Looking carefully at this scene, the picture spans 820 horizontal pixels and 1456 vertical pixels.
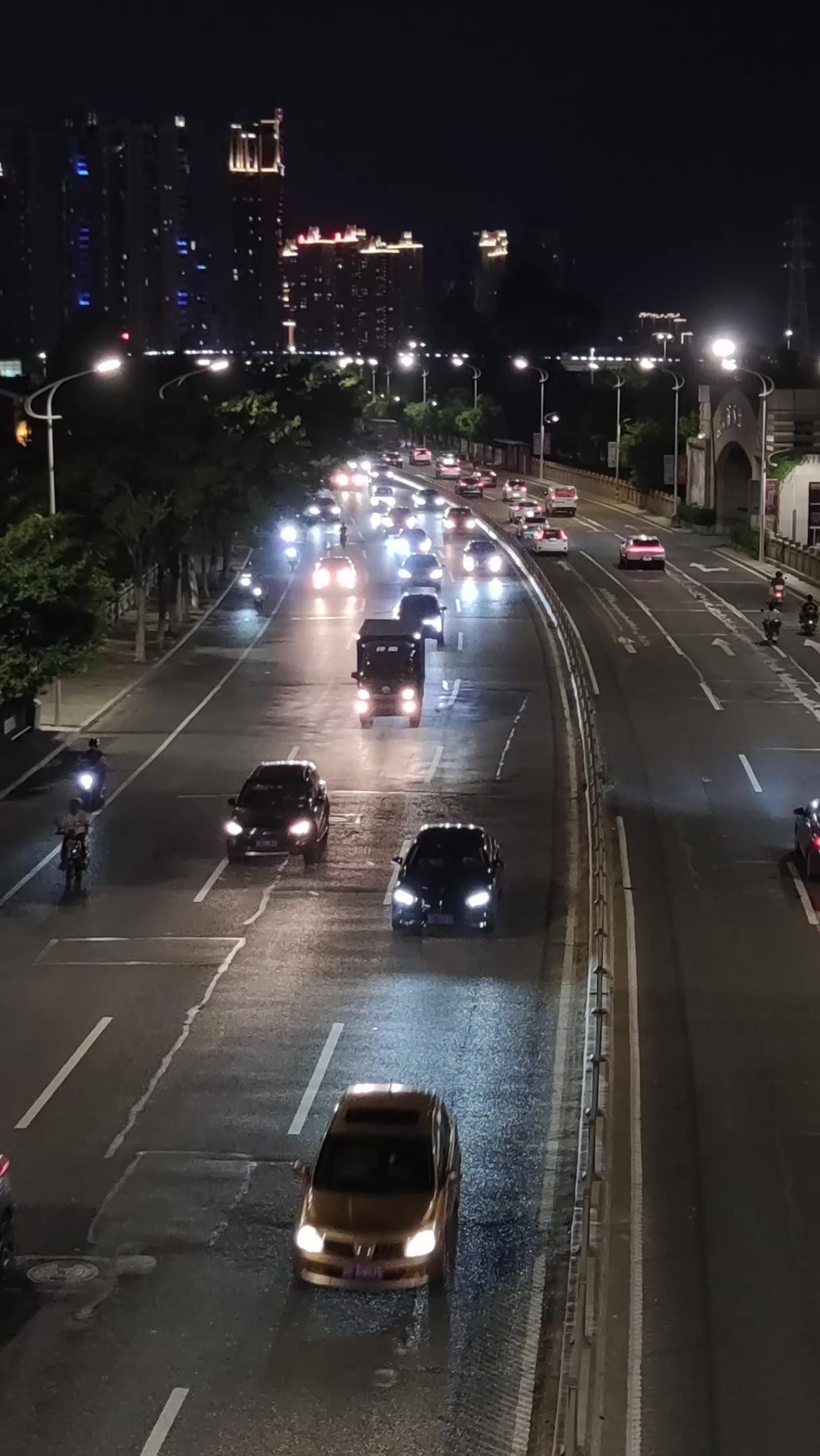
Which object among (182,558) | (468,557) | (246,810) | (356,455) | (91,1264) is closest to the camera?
(91,1264)

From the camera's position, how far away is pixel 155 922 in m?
29.3

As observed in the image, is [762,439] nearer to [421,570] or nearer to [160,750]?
[421,570]

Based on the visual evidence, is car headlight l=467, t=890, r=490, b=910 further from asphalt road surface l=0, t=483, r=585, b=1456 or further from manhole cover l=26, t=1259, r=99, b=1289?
manhole cover l=26, t=1259, r=99, b=1289

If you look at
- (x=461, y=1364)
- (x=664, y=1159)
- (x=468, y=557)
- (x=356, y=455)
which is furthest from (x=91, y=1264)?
(x=356, y=455)

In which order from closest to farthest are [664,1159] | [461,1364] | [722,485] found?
[461,1364] < [664,1159] < [722,485]

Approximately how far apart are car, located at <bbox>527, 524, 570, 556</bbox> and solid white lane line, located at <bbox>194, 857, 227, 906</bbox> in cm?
5232

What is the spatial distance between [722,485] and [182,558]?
43.1 metres

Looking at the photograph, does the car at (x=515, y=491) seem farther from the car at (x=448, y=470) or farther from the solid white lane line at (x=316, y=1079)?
the solid white lane line at (x=316, y=1079)

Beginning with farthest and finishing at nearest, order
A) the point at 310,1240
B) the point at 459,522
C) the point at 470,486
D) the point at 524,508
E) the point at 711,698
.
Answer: the point at 470,486 < the point at 524,508 < the point at 459,522 < the point at 711,698 < the point at 310,1240

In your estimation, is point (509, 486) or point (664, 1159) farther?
point (509, 486)

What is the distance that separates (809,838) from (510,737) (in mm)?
14386

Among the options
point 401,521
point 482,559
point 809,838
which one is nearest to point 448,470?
point 401,521

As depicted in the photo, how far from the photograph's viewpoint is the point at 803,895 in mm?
30828

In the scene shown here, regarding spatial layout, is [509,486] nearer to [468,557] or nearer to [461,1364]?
[468,557]
